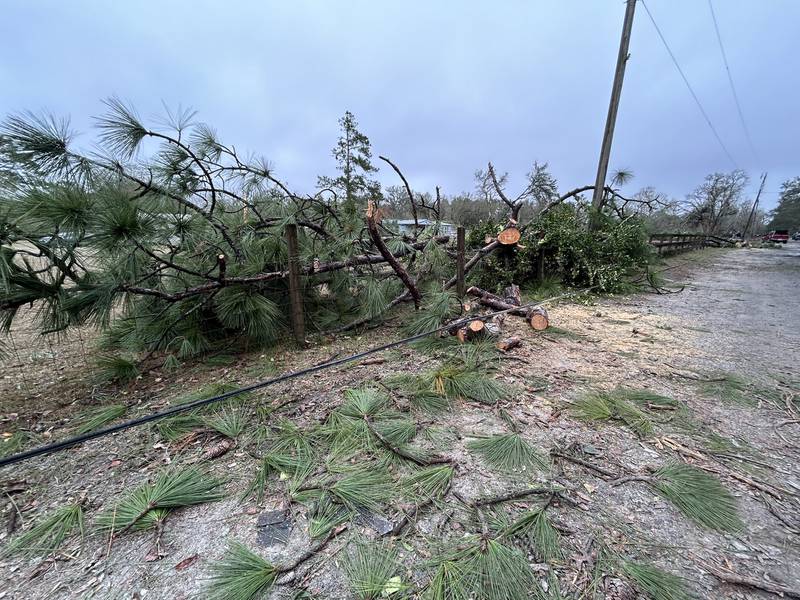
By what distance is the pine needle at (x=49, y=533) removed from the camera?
1104mm

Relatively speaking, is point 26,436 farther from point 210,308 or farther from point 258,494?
point 258,494

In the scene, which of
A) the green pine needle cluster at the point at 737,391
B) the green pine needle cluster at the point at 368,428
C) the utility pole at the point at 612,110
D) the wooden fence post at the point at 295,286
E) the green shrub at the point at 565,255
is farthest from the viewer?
the utility pole at the point at 612,110

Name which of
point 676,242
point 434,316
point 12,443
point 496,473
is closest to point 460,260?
point 434,316

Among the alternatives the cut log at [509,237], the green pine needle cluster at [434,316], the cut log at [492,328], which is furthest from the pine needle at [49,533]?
the cut log at [509,237]

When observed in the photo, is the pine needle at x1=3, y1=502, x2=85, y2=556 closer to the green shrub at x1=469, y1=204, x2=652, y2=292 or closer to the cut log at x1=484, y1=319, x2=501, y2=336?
the cut log at x1=484, y1=319, x2=501, y2=336

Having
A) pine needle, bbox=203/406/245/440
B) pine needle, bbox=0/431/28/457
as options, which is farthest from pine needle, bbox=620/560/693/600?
pine needle, bbox=0/431/28/457

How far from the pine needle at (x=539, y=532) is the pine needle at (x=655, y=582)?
0.64 ft

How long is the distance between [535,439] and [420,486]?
0.69 m

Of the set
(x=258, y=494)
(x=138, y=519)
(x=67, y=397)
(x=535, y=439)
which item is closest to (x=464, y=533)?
(x=535, y=439)

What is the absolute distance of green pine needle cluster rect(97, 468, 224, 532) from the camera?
119 centimetres

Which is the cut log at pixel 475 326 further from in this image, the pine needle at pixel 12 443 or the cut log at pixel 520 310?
the pine needle at pixel 12 443

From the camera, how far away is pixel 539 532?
1113 mm

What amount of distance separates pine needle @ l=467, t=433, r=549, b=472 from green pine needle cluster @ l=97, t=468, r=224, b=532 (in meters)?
1.18

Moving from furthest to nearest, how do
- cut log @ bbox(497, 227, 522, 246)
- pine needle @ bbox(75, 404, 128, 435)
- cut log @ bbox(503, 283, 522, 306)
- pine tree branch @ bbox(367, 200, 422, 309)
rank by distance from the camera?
cut log @ bbox(497, 227, 522, 246)
cut log @ bbox(503, 283, 522, 306)
pine tree branch @ bbox(367, 200, 422, 309)
pine needle @ bbox(75, 404, 128, 435)
